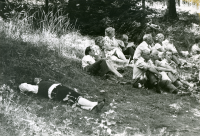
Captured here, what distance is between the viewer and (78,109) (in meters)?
4.24

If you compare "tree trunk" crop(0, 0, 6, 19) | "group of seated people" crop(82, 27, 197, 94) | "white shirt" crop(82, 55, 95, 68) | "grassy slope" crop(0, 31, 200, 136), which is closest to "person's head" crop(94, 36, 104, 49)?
"group of seated people" crop(82, 27, 197, 94)

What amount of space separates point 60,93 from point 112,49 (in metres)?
3.02

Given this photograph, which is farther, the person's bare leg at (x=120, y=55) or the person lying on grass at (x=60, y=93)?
the person's bare leg at (x=120, y=55)

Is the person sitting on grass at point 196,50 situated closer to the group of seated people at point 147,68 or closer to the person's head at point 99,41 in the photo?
the group of seated people at point 147,68

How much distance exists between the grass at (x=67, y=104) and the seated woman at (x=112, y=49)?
457mm

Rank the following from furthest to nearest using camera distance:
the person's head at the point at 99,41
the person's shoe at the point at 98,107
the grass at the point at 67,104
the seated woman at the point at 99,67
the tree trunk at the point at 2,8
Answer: the person's head at the point at 99,41
the tree trunk at the point at 2,8
the seated woman at the point at 99,67
the person's shoe at the point at 98,107
the grass at the point at 67,104

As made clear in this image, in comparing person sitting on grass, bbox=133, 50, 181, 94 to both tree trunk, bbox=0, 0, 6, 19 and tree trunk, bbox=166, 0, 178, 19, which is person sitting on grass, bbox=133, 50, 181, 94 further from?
tree trunk, bbox=166, 0, 178, 19

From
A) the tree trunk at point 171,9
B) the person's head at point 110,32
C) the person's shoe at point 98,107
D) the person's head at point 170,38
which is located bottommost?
the person's shoe at point 98,107

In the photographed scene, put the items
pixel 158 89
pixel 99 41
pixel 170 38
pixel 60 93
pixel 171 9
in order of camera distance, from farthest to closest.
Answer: pixel 171 9 < pixel 170 38 < pixel 99 41 < pixel 158 89 < pixel 60 93

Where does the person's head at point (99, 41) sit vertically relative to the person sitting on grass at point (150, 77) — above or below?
above

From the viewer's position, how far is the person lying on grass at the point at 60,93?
427 cm

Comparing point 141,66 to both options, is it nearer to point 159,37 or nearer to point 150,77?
point 150,77

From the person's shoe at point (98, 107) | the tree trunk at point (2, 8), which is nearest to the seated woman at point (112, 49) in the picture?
the tree trunk at point (2, 8)

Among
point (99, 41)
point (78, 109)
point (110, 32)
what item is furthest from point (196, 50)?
point (78, 109)
